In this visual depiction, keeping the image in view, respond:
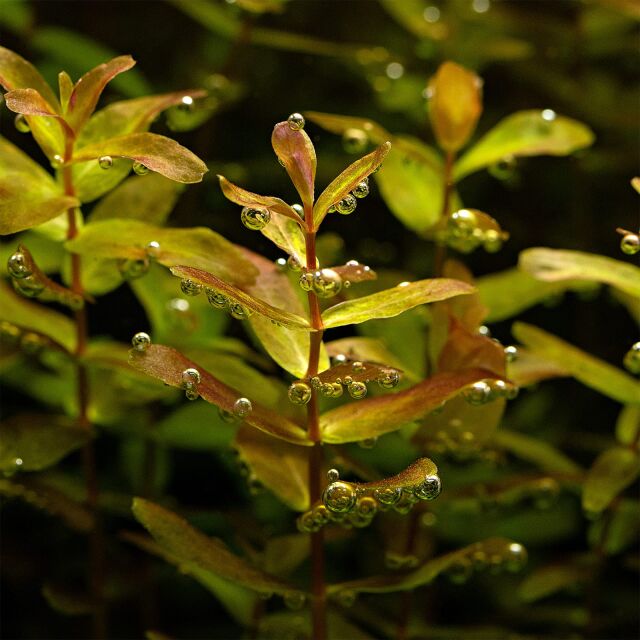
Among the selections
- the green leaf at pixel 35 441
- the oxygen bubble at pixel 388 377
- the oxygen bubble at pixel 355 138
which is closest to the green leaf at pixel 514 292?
the oxygen bubble at pixel 355 138

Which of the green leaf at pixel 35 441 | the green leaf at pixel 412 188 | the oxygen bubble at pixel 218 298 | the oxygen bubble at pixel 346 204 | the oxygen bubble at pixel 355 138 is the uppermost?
the oxygen bubble at pixel 355 138

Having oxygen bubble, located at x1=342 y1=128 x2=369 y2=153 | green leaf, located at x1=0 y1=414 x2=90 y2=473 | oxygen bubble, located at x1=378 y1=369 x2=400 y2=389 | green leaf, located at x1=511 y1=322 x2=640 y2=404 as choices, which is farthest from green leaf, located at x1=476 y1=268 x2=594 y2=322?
green leaf, located at x1=0 y1=414 x2=90 y2=473

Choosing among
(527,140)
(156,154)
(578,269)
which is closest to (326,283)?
(156,154)

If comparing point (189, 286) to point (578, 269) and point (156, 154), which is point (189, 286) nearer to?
point (156, 154)

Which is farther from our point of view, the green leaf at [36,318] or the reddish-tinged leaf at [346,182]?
the green leaf at [36,318]

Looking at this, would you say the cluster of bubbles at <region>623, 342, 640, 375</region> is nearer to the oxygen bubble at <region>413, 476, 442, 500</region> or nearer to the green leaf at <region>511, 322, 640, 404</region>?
the green leaf at <region>511, 322, 640, 404</region>

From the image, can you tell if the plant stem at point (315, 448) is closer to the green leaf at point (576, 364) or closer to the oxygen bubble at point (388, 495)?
the oxygen bubble at point (388, 495)

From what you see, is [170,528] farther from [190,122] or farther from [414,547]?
[190,122]
